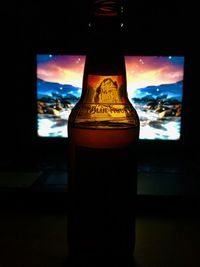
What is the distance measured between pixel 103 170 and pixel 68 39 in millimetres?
898

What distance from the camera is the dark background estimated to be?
4.17ft

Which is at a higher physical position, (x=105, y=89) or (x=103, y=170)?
(x=105, y=89)

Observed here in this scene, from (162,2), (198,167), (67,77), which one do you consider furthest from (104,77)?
(162,2)

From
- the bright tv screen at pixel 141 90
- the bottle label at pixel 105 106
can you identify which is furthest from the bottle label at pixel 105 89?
the bright tv screen at pixel 141 90

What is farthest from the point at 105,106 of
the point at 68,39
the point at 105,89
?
the point at 68,39

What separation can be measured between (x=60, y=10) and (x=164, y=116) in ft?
1.66

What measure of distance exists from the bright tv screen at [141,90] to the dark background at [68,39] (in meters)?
0.04

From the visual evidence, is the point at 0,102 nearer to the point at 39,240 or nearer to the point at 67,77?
the point at 67,77

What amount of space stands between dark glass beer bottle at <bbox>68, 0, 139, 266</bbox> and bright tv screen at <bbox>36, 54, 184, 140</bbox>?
695 mm

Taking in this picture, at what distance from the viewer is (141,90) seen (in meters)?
1.22

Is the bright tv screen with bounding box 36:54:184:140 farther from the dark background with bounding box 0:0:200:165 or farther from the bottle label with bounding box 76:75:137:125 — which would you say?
the bottle label with bounding box 76:75:137:125

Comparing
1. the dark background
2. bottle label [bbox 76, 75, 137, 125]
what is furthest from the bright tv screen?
bottle label [bbox 76, 75, 137, 125]

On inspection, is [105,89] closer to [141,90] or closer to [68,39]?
[141,90]

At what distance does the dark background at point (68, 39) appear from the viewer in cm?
127
